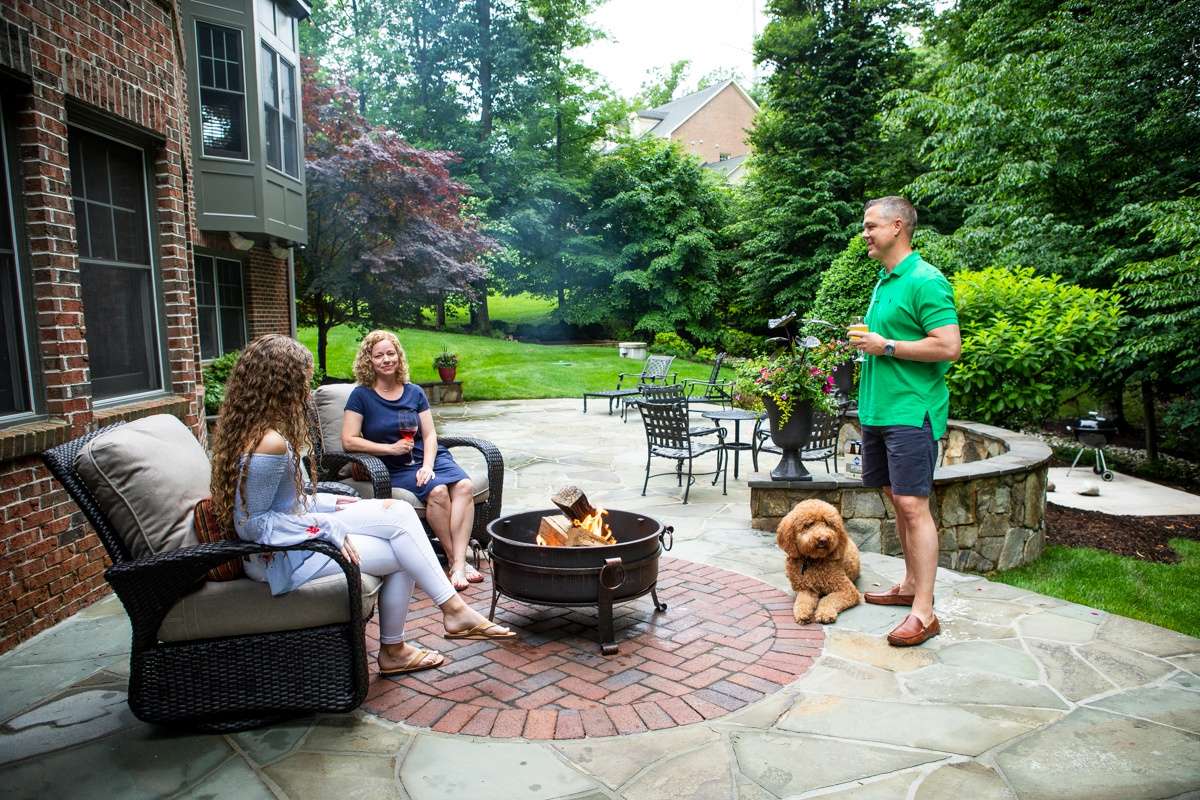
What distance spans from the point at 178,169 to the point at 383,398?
2.33m

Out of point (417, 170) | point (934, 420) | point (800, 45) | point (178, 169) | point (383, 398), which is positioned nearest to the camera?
point (934, 420)

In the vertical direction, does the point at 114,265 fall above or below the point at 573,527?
above

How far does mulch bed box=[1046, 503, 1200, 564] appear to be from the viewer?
5.51 m

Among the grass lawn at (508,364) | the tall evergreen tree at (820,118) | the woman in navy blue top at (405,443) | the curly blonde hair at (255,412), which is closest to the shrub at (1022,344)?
the woman in navy blue top at (405,443)

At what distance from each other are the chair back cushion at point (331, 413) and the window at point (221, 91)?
242 inches

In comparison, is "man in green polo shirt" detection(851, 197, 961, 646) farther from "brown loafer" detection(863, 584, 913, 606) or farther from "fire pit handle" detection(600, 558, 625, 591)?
"fire pit handle" detection(600, 558, 625, 591)

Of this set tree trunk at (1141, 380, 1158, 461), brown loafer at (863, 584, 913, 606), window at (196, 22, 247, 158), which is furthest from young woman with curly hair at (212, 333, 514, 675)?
tree trunk at (1141, 380, 1158, 461)

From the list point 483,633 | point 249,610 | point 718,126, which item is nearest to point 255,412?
point 249,610

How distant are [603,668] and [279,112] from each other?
31.9 feet

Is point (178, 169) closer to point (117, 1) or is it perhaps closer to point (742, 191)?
point (117, 1)

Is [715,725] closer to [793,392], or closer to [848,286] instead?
[793,392]

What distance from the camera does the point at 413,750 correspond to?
2.34 m

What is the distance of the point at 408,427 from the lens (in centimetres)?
405

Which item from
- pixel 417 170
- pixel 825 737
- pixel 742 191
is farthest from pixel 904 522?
pixel 742 191
